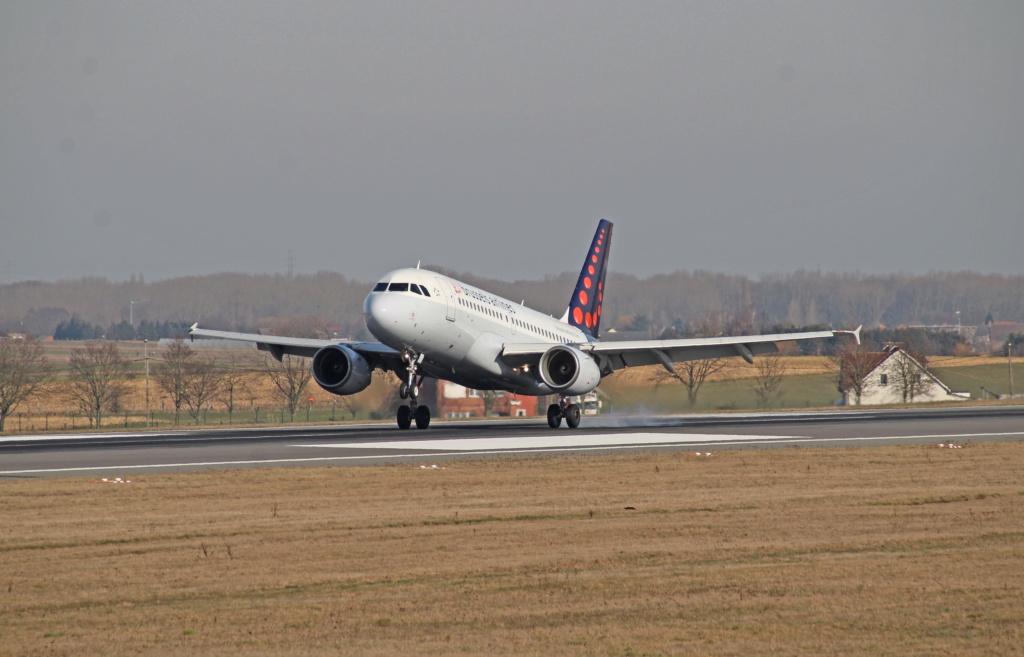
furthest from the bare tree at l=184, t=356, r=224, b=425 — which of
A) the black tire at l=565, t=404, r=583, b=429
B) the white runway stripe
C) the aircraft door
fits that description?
the white runway stripe

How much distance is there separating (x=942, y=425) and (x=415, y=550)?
32496 millimetres

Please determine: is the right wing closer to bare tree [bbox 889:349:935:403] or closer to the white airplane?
the white airplane

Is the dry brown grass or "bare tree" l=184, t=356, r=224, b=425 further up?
"bare tree" l=184, t=356, r=224, b=425

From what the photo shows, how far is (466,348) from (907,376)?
53.0 metres

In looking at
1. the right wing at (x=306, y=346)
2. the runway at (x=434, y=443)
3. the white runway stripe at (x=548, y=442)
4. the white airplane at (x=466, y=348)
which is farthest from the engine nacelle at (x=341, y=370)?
the white runway stripe at (x=548, y=442)

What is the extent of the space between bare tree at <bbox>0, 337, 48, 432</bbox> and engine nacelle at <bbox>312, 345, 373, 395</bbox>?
32.4 meters

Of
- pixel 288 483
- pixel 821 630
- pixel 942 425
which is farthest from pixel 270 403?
pixel 821 630

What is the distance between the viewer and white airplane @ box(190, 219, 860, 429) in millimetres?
39188

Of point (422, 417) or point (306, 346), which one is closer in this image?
point (422, 417)

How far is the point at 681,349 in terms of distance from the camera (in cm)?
4856

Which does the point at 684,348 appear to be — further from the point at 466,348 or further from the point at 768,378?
the point at 768,378

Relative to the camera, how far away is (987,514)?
16969mm

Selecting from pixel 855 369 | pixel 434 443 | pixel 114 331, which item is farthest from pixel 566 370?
pixel 114 331

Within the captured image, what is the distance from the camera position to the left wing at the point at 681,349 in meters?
47.2
